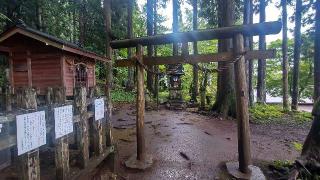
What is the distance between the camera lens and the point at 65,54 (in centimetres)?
1256


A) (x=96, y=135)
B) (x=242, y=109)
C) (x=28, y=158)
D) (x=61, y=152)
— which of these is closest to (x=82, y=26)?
(x=96, y=135)

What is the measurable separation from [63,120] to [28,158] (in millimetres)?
945

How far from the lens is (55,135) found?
4.08 m

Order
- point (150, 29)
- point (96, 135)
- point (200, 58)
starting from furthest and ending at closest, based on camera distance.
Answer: point (150, 29)
point (200, 58)
point (96, 135)

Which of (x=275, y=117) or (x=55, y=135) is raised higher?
(x=55, y=135)

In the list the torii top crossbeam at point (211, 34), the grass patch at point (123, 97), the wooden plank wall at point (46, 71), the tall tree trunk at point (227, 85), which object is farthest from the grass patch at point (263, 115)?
the wooden plank wall at point (46, 71)

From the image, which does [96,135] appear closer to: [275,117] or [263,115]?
[263,115]

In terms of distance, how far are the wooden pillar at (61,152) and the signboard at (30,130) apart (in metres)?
0.50

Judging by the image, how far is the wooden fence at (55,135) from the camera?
3.39 metres

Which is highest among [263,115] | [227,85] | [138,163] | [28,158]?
[227,85]

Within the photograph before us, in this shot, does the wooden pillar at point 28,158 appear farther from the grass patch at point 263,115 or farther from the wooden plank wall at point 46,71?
the grass patch at point 263,115

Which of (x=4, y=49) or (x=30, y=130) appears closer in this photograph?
(x=30, y=130)

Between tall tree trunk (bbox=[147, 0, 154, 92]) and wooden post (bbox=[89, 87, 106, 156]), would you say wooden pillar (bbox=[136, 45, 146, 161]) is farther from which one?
tall tree trunk (bbox=[147, 0, 154, 92])

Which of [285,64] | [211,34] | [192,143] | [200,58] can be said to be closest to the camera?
[211,34]
